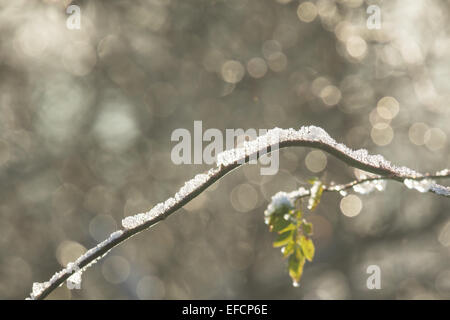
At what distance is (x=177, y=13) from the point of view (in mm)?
9172

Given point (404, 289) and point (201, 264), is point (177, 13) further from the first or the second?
point (404, 289)

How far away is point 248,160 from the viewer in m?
0.90

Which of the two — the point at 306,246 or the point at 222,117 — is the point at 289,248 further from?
Result: the point at 222,117

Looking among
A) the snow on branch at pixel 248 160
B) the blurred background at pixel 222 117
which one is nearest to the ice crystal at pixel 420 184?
the snow on branch at pixel 248 160

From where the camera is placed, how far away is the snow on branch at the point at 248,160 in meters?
0.85

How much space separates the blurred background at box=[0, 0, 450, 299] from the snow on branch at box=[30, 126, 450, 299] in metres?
8.06

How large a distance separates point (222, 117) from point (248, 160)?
8340 millimetres

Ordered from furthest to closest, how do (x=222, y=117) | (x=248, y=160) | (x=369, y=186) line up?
1. (x=222, y=117)
2. (x=369, y=186)
3. (x=248, y=160)

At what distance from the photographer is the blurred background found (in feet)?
29.7

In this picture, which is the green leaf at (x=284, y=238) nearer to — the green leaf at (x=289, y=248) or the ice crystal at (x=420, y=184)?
the green leaf at (x=289, y=248)

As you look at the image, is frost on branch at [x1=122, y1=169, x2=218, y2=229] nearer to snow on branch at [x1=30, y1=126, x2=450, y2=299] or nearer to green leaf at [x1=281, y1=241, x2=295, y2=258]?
snow on branch at [x1=30, y1=126, x2=450, y2=299]

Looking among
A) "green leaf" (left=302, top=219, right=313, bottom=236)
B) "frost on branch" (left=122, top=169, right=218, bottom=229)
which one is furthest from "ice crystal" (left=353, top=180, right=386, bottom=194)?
"frost on branch" (left=122, top=169, right=218, bottom=229)

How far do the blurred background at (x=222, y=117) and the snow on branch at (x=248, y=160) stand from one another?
806cm

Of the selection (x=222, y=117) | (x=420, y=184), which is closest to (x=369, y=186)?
(x=420, y=184)
